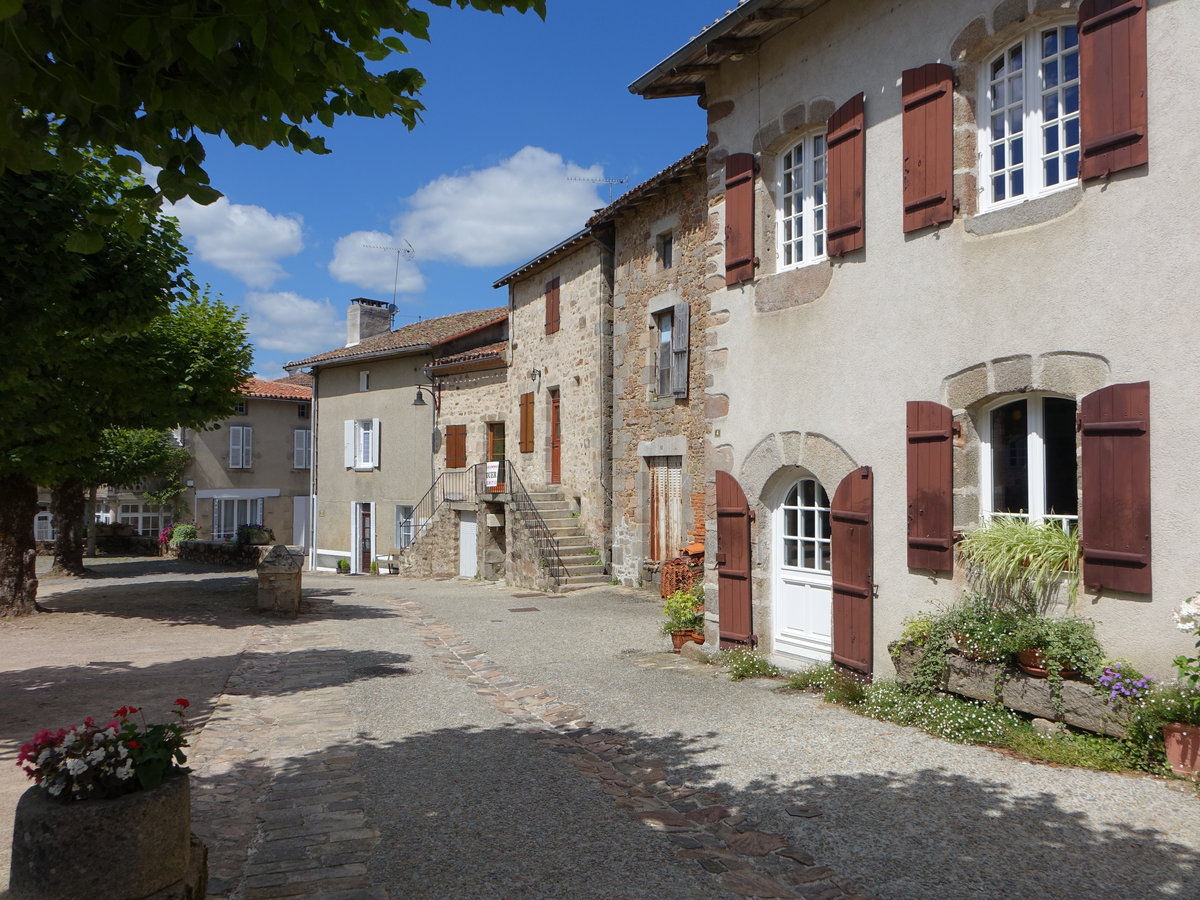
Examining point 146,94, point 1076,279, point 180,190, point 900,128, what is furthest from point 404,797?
point 900,128

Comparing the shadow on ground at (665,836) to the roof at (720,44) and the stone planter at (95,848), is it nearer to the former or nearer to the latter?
Result: the stone planter at (95,848)

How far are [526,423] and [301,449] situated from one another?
54.3ft

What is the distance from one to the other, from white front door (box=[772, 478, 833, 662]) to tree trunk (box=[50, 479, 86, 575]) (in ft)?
61.8

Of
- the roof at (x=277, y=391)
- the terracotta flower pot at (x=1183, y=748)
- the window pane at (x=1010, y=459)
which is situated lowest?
the terracotta flower pot at (x=1183, y=748)

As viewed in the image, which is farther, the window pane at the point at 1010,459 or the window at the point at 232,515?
the window at the point at 232,515

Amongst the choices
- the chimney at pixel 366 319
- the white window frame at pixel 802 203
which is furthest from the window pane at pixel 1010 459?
the chimney at pixel 366 319

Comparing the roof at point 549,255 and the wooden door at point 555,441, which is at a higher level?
the roof at point 549,255

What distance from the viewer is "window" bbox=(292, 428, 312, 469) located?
3322 cm

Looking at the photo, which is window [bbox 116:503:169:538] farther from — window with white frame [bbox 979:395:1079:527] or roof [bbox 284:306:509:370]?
window with white frame [bbox 979:395:1079:527]

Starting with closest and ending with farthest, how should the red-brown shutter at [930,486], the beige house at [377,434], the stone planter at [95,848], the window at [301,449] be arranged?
1. the stone planter at [95,848]
2. the red-brown shutter at [930,486]
3. the beige house at [377,434]
4. the window at [301,449]

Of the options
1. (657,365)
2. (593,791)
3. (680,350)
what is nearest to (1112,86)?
(593,791)

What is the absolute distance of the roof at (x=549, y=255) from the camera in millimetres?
17250

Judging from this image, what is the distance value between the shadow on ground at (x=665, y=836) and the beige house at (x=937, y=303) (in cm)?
159

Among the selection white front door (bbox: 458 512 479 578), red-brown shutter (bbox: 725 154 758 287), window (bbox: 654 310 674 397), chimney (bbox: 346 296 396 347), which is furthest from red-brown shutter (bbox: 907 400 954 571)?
chimney (bbox: 346 296 396 347)
